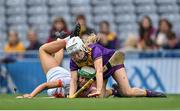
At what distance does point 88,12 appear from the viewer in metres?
22.3

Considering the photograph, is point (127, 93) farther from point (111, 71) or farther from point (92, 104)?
point (92, 104)

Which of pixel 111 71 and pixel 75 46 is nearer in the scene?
pixel 75 46

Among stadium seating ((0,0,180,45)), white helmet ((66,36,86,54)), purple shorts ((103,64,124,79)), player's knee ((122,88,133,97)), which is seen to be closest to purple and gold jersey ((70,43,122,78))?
purple shorts ((103,64,124,79))

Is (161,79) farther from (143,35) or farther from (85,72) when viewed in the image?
(85,72)

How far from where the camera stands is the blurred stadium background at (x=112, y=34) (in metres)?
18.9

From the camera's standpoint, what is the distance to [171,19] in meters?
21.5

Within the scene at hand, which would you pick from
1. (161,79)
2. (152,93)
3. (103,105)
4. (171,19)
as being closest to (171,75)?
(161,79)

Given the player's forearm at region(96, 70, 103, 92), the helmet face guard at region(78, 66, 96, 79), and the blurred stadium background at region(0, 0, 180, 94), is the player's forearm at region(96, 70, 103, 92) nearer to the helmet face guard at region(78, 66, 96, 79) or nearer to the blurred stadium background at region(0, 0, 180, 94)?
the helmet face guard at region(78, 66, 96, 79)

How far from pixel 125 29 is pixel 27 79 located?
143 inches

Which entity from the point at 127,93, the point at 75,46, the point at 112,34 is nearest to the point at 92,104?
the point at 75,46

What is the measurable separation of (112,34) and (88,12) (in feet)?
7.97

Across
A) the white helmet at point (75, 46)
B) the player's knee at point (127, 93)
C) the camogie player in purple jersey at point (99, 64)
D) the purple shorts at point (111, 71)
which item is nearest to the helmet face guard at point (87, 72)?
the camogie player in purple jersey at point (99, 64)

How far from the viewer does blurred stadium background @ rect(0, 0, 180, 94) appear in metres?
18.9

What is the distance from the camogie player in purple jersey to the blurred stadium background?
478 centimetres
